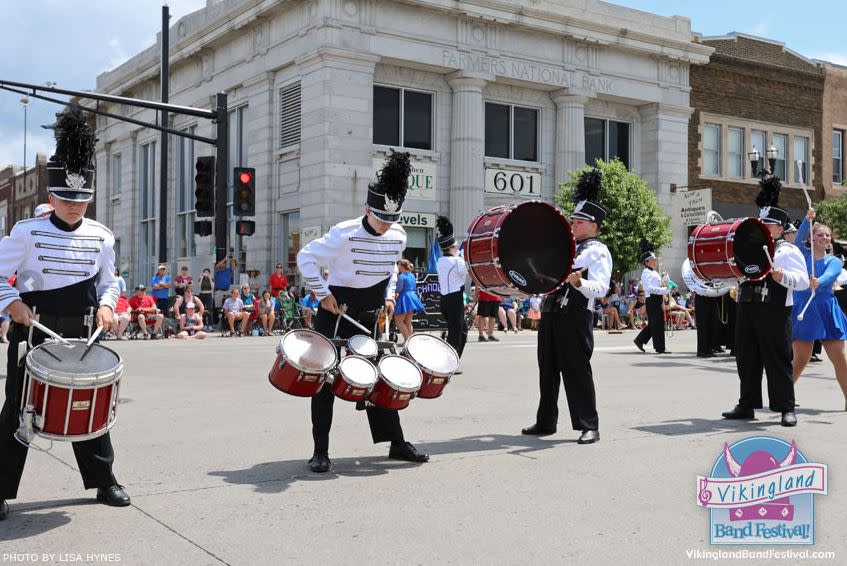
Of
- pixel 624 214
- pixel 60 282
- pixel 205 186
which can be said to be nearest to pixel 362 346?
pixel 60 282

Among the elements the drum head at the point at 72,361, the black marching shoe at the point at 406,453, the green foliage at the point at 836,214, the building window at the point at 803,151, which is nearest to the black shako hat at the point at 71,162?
the drum head at the point at 72,361

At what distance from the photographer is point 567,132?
32.1m

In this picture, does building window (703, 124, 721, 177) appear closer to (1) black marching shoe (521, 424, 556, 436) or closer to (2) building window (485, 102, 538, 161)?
(2) building window (485, 102, 538, 161)

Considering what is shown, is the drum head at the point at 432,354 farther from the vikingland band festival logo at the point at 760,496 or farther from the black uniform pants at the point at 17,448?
the black uniform pants at the point at 17,448

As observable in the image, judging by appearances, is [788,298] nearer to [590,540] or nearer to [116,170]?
[590,540]

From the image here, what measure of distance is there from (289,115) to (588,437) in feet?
77.8

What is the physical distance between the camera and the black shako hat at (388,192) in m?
6.52

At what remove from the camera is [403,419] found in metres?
8.66

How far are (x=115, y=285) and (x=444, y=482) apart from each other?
2439 millimetres

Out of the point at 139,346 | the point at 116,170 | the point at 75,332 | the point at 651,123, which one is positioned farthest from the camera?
the point at 116,170

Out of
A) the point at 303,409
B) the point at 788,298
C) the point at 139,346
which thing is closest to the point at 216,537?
the point at 303,409

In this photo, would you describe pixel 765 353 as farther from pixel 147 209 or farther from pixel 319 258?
pixel 147 209

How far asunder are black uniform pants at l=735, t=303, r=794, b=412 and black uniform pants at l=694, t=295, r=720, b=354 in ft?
25.7

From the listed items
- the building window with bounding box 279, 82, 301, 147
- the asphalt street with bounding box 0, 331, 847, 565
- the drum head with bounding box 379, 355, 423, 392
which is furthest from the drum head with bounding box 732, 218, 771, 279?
the building window with bounding box 279, 82, 301, 147
